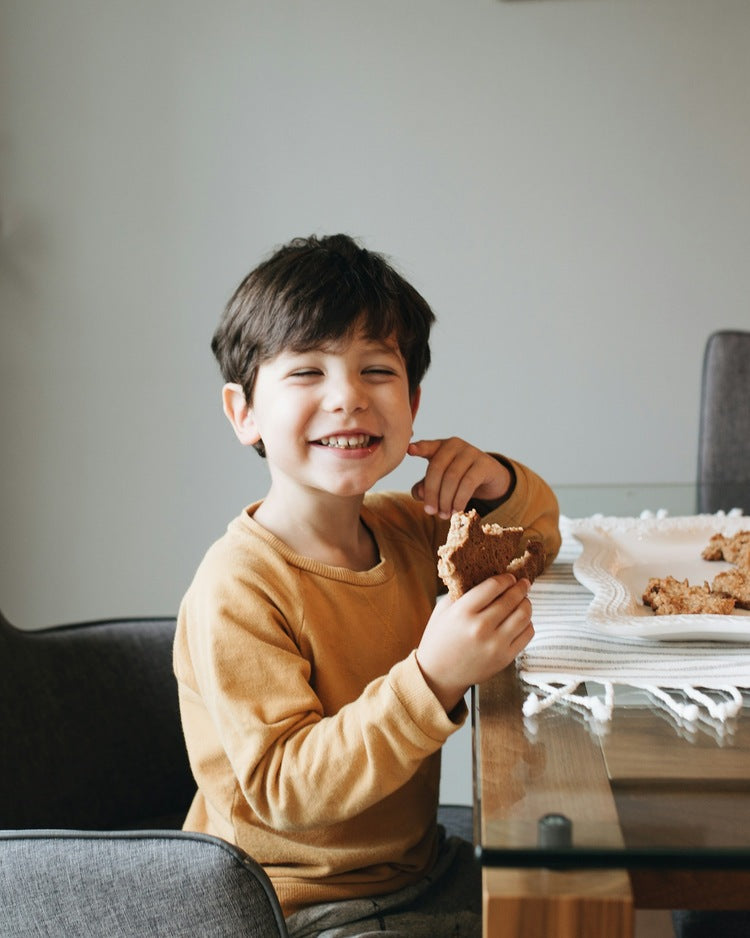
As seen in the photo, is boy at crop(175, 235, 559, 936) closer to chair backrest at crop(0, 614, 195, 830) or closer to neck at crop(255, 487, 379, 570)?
neck at crop(255, 487, 379, 570)

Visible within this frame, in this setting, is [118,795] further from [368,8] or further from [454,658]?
[368,8]

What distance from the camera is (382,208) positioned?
2391 millimetres

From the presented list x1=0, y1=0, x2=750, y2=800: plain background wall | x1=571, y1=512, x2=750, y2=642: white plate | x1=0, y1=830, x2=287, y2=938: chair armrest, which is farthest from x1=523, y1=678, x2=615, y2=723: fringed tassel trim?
x1=0, y1=0, x2=750, y2=800: plain background wall

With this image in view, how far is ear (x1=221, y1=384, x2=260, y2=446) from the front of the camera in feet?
3.71

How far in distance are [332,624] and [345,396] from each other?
0.22 m

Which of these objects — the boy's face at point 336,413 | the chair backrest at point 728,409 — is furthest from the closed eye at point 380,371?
the chair backrest at point 728,409

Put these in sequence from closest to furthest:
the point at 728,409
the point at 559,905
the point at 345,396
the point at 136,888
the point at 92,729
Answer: the point at 559,905, the point at 136,888, the point at 345,396, the point at 92,729, the point at 728,409

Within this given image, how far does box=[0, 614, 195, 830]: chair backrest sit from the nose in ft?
1.49

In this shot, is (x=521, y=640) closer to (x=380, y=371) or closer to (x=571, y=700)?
(x=571, y=700)

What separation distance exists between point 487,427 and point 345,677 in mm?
1469

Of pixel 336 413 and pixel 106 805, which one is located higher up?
pixel 336 413

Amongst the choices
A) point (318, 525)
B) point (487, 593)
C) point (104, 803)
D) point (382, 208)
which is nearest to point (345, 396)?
point (318, 525)

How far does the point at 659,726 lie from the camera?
0.74 meters

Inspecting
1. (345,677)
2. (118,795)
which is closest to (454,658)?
(345,677)
